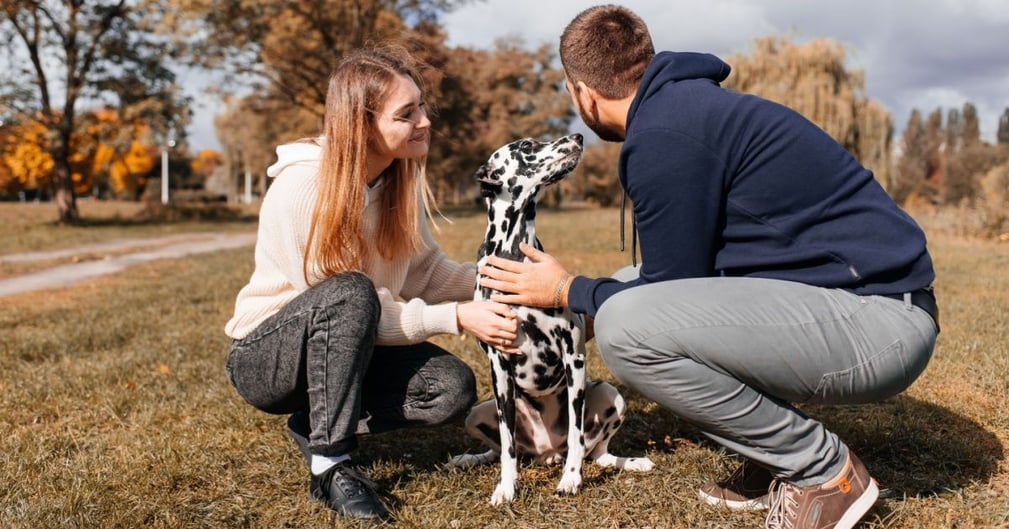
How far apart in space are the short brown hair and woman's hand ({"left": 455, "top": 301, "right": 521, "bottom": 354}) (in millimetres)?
932

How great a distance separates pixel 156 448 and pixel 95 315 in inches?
176

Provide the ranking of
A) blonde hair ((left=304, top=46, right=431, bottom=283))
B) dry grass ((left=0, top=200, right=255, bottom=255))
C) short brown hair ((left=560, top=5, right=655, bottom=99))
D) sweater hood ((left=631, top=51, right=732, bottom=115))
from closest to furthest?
sweater hood ((left=631, top=51, right=732, bottom=115))
short brown hair ((left=560, top=5, right=655, bottom=99))
blonde hair ((left=304, top=46, right=431, bottom=283))
dry grass ((left=0, top=200, right=255, bottom=255))

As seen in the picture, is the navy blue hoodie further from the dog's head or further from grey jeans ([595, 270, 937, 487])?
the dog's head

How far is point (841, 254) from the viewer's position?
2521 millimetres

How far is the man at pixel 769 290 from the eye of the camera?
2473 millimetres

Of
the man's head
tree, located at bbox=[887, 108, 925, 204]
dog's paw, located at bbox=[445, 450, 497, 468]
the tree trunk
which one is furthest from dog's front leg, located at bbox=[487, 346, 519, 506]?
tree, located at bbox=[887, 108, 925, 204]

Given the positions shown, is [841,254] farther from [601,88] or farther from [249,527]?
[249,527]

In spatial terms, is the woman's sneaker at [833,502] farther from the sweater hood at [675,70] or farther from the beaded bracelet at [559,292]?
the sweater hood at [675,70]

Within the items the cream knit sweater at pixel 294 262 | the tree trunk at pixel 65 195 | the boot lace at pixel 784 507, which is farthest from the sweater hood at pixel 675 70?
the tree trunk at pixel 65 195

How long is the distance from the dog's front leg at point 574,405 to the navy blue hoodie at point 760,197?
67cm

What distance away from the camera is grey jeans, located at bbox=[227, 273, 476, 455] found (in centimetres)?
294

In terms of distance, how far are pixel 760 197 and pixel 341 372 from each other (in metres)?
1.67

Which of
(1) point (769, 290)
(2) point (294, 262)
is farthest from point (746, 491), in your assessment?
(2) point (294, 262)

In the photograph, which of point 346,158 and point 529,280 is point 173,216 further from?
point 529,280
